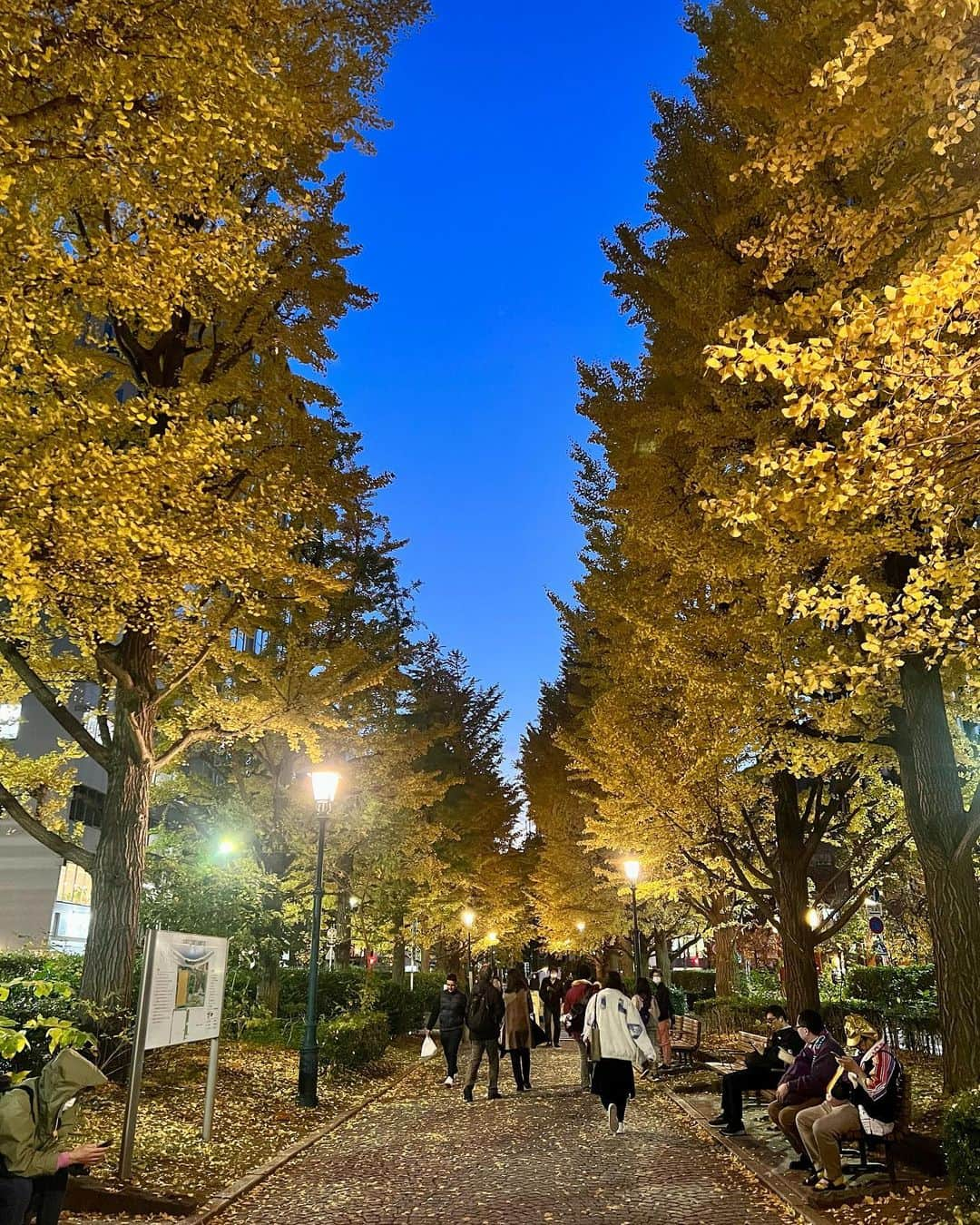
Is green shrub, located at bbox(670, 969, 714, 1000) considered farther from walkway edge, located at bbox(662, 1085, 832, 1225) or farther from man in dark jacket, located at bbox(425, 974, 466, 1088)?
walkway edge, located at bbox(662, 1085, 832, 1225)

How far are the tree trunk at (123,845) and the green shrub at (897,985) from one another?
484 inches

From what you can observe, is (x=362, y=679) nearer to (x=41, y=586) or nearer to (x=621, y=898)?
(x=41, y=586)

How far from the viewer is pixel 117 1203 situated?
5992 millimetres

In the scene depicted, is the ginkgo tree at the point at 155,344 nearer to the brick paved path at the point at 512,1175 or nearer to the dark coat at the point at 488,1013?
the brick paved path at the point at 512,1175

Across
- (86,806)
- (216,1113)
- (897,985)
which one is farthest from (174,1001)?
(86,806)

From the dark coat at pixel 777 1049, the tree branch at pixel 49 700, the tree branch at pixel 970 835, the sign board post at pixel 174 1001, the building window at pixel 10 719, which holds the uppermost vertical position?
the building window at pixel 10 719

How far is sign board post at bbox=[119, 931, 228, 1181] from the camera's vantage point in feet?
22.3

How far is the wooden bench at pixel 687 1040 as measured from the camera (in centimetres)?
1453

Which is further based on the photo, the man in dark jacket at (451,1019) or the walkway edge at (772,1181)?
the man in dark jacket at (451,1019)

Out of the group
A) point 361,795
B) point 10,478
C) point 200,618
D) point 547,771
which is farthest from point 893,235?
point 547,771

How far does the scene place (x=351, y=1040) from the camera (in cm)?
1441

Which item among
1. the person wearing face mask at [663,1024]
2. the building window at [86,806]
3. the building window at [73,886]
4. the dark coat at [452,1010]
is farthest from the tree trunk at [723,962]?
the building window at [86,806]

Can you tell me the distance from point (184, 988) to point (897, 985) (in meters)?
13.7

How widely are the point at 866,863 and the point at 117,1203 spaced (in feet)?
49.2
